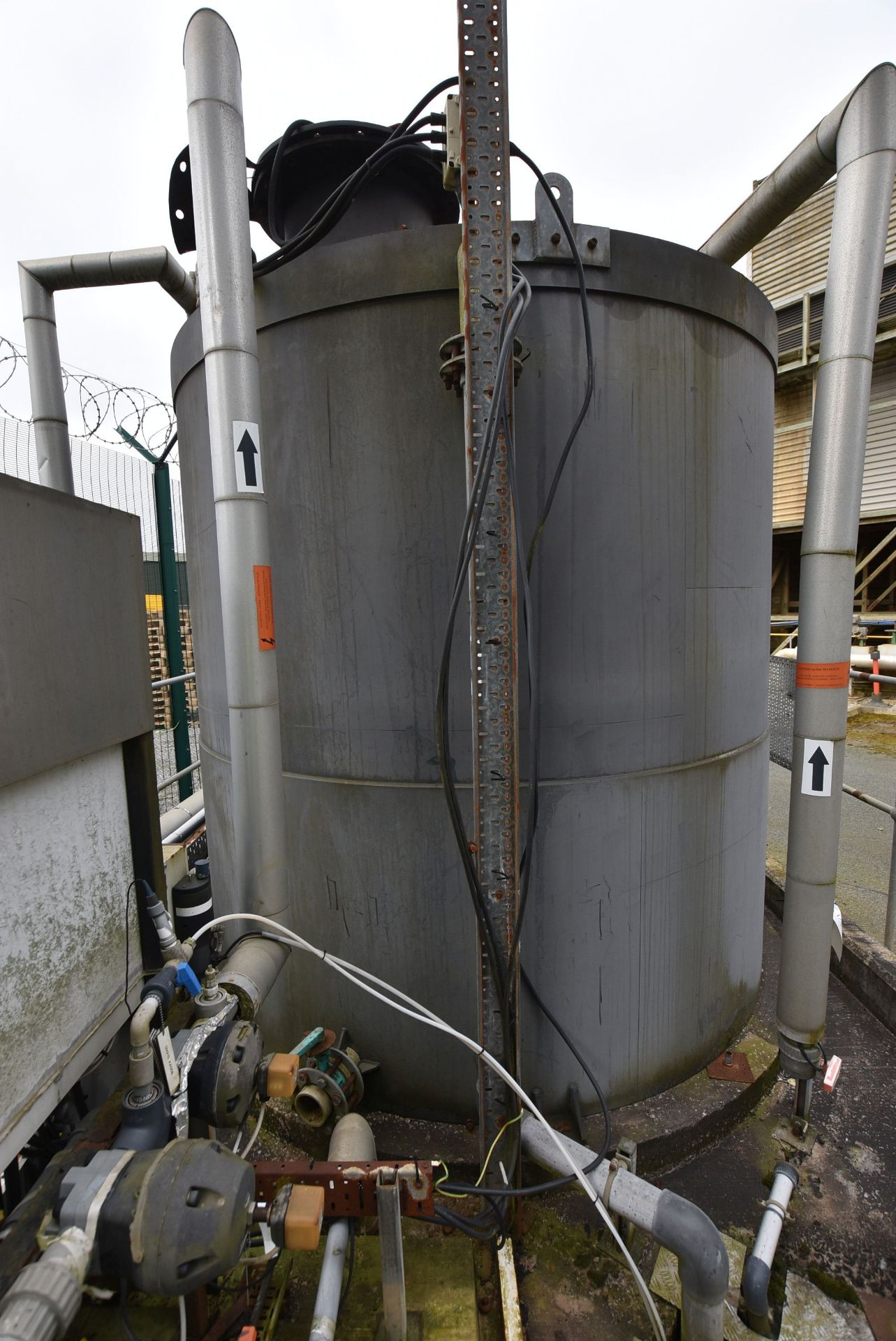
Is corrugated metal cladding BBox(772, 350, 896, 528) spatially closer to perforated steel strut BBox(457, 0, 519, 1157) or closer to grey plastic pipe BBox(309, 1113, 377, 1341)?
perforated steel strut BBox(457, 0, 519, 1157)

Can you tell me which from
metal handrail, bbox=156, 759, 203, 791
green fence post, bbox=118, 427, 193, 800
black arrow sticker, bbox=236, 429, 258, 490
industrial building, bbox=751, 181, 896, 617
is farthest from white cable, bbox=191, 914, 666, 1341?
industrial building, bbox=751, 181, 896, 617

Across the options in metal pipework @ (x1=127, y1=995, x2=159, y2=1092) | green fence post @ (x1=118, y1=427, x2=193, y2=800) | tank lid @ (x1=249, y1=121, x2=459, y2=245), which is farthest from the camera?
green fence post @ (x1=118, y1=427, x2=193, y2=800)

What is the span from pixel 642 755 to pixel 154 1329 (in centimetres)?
206

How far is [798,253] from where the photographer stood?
48.2 ft

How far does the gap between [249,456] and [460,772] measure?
1282 millimetres

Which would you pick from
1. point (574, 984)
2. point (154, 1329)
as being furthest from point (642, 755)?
point (154, 1329)

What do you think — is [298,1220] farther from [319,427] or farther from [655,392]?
[655,392]

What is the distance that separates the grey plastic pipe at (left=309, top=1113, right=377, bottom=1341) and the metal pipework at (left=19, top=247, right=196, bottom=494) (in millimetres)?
3389

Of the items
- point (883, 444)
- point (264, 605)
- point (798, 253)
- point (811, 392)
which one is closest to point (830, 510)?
point (264, 605)

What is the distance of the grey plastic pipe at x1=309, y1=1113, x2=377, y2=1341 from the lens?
149 centimetres

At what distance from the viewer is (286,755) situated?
2459mm

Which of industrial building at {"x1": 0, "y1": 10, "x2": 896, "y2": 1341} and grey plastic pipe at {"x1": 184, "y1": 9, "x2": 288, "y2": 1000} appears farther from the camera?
grey plastic pipe at {"x1": 184, "y1": 9, "x2": 288, "y2": 1000}

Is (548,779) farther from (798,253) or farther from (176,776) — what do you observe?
(798,253)

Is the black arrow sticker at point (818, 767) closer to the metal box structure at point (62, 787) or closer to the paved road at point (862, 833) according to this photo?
the paved road at point (862, 833)
